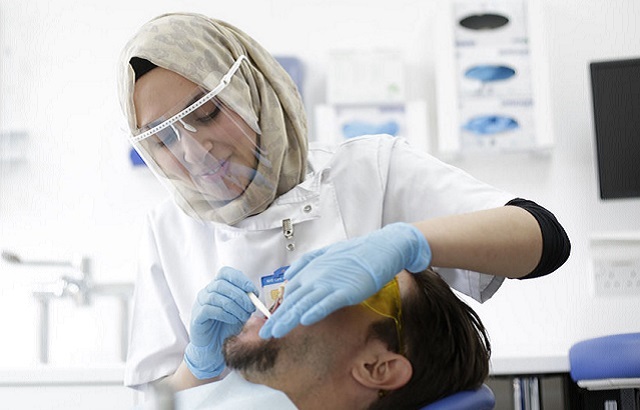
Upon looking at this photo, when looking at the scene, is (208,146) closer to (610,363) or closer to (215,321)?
(215,321)

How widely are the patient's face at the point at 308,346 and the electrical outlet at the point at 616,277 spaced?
1.61 metres

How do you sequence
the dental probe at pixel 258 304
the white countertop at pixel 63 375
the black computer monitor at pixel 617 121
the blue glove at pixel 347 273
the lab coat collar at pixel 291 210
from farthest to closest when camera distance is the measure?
1. the black computer monitor at pixel 617 121
2. the white countertop at pixel 63 375
3. the lab coat collar at pixel 291 210
4. the dental probe at pixel 258 304
5. the blue glove at pixel 347 273

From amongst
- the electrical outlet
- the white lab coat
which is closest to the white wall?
the electrical outlet

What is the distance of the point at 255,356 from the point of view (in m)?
1.21

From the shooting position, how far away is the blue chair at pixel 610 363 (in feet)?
4.77

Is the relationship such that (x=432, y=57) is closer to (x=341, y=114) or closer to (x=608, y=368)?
(x=341, y=114)

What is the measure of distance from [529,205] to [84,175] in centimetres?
199

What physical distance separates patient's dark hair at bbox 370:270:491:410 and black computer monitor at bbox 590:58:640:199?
1.52m

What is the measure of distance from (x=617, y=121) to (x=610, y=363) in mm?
1309

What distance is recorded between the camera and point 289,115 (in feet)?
4.45

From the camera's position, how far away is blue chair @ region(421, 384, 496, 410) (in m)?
1.12

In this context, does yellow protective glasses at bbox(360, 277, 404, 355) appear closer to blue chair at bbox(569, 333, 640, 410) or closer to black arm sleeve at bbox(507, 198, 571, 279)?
black arm sleeve at bbox(507, 198, 571, 279)

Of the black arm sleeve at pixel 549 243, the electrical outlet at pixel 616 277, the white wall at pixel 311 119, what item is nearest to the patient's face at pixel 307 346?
the black arm sleeve at pixel 549 243

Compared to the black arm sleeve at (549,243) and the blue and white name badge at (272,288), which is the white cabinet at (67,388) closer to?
the blue and white name badge at (272,288)
